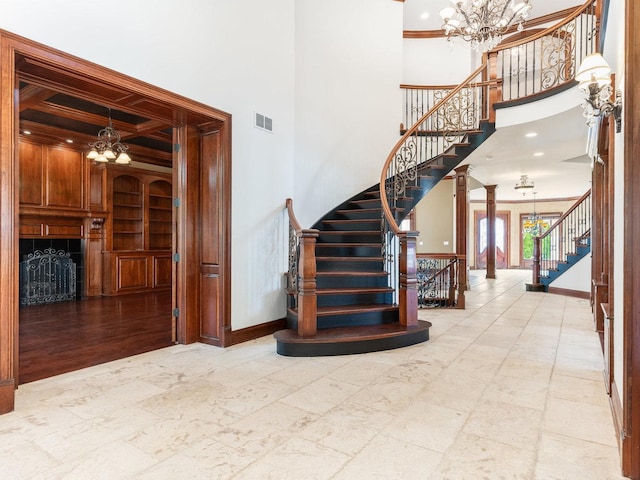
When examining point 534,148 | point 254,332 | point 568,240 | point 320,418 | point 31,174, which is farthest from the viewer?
point 568,240

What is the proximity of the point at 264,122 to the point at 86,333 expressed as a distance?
10.8 ft

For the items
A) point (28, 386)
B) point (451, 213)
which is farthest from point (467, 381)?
point (451, 213)

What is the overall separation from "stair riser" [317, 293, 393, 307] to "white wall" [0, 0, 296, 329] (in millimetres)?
689

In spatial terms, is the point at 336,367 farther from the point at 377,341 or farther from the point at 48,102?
the point at 48,102

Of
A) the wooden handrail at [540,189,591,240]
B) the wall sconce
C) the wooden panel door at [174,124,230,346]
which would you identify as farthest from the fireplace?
the wooden handrail at [540,189,591,240]

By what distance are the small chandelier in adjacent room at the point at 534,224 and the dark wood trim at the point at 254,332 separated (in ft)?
47.3

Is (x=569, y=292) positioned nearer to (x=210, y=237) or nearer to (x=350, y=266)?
(x=350, y=266)

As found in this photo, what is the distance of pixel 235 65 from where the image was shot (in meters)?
4.01

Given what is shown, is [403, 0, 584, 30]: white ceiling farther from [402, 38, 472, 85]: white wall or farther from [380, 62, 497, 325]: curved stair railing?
[380, 62, 497, 325]: curved stair railing

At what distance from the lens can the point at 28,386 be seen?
2.76 metres

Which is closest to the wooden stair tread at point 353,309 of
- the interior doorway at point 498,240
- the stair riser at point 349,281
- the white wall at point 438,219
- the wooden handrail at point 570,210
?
A: the stair riser at point 349,281

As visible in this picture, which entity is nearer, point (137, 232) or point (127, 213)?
point (127, 213)

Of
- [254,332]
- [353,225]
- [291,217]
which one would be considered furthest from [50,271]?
[353,225]

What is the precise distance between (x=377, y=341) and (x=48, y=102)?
197 inches
